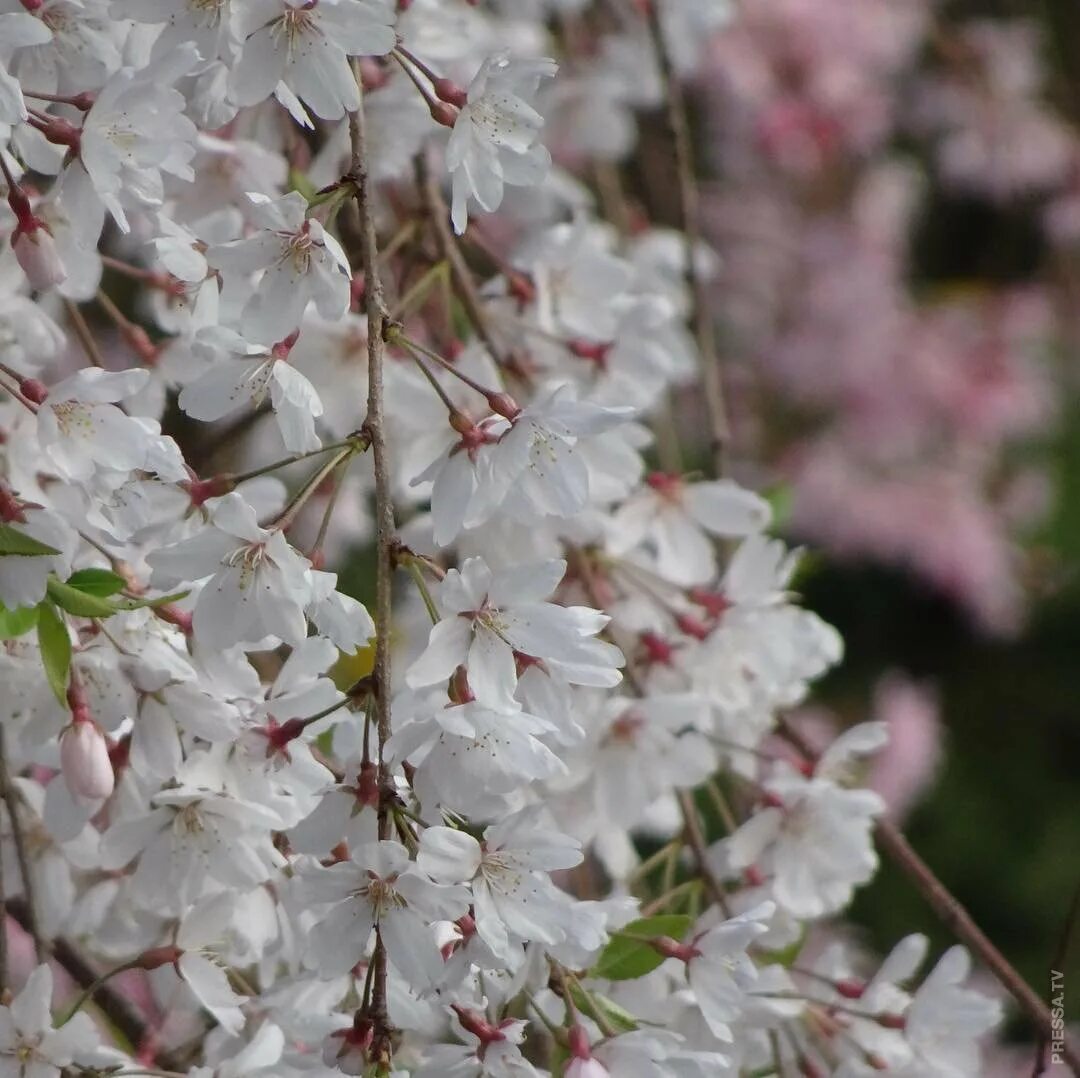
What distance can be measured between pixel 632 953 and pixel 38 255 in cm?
55

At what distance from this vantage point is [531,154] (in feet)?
3.02

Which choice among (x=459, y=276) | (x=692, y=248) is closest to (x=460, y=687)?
(x=459, y=276)

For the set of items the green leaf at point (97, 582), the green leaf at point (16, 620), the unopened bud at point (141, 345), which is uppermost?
the unopened bud at point (141, 345)

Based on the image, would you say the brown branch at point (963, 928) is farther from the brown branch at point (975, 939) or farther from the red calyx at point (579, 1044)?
the red calyx at point (579, 1044)

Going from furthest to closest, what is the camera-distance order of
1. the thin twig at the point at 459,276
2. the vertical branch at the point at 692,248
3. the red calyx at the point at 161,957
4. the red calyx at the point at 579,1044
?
the vertical branch at the point at 692,248
the thin twig at the point at 459,276
the red calyx at the point at 161,957
the red calyx at the point at 579,1044

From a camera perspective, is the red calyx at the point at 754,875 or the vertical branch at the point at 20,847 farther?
the red calyx at the point at 754,875

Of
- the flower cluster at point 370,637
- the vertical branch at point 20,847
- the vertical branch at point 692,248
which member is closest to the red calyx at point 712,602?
the flower cluster at point 370,637

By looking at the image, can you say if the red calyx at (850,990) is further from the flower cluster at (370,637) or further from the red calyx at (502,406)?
the red calyx at (502,406)

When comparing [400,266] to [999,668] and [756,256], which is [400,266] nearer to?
[756,256]

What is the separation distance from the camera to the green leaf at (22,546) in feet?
2.76

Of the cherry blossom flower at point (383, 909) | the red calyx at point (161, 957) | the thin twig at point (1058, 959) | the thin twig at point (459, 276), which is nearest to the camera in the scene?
the cherry blossom flower at point (383, 909)

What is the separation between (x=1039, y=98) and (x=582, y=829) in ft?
10.1

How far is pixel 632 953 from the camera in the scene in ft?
3.32

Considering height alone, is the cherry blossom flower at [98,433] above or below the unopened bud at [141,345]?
above
